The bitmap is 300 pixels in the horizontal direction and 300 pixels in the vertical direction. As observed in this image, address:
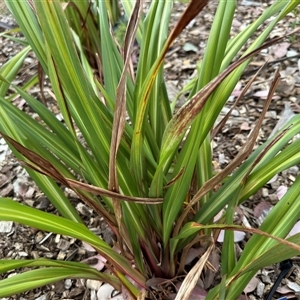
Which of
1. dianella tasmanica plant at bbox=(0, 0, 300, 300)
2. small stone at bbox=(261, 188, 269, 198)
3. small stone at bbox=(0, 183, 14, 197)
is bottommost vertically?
small stone at bbox=(0, 183, 14, 197)

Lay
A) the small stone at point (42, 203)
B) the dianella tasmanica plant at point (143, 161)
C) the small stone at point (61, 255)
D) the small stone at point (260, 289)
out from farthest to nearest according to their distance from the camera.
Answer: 1. the small stone at point (42, 203)
2. the small stone at point (61, 255)
3. the small stone at point (260, 289)
4. the dianella tasmanica plant at point (143, 161)

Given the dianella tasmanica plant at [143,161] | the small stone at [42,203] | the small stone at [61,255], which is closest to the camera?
the dianella tasmanica plant at [143,161]

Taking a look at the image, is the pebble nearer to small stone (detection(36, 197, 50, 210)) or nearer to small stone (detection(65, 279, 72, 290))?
small stone (detection(65, 279, 72, 290))

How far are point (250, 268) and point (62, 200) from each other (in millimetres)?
359

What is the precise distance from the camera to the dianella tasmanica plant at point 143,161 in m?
0.57

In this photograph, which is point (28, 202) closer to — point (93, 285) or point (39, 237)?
point (39, 237)

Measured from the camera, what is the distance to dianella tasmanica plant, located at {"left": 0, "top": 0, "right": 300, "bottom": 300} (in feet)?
1.86

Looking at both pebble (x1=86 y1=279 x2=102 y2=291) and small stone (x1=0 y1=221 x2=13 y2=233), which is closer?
pebble (x1=86 y1=279 x2=102 y2=291)

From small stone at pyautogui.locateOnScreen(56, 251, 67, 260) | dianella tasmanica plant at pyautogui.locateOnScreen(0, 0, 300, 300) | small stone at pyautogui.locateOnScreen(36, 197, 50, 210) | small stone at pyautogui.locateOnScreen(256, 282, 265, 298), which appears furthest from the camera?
small stone at pyautogui.locateOnScreen(36, 197, 50, 210)

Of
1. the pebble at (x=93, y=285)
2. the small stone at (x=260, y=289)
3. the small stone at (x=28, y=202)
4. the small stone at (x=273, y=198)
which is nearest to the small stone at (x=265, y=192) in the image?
the small stone at (x=273, y=198)

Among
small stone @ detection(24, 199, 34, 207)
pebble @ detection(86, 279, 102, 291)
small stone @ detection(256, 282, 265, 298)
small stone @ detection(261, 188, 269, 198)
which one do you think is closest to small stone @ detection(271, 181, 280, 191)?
small stone @ detection(261, 188, 269, 198)

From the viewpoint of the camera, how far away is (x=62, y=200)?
0.79 m

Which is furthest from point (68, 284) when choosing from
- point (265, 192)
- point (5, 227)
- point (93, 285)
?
point (265, 192)

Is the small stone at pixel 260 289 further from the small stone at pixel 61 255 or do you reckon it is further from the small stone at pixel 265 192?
the small stone at pixel 61 255
